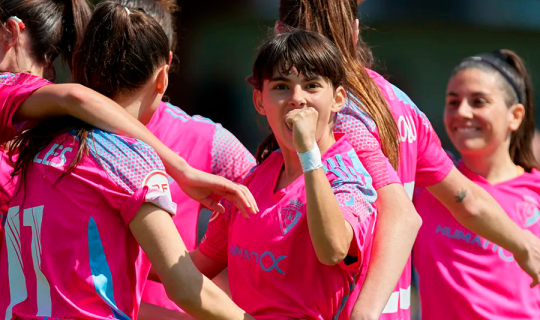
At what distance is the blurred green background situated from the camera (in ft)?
38.9

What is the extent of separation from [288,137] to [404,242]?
500 mm

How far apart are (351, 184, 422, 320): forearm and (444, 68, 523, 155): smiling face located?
1625 millimetres

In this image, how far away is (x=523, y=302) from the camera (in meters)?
3.72

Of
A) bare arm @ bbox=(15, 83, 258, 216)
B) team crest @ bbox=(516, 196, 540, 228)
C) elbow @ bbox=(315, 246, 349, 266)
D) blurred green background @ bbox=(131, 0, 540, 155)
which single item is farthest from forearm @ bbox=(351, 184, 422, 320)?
Answer: blurred green background @ bbox=(131, 0, 540, 155)

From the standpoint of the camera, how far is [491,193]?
3922mm

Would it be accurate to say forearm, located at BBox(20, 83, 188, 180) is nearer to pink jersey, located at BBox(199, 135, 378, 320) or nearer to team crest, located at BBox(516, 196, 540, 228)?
pink jersey, located at BBox(199, 135, 378, 320)

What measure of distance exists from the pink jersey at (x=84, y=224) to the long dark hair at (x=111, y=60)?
0.07m

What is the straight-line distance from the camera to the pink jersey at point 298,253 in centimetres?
236

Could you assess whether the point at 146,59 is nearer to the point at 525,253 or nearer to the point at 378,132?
the point at 378,132

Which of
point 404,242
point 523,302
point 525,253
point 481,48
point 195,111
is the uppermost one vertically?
point 404,242

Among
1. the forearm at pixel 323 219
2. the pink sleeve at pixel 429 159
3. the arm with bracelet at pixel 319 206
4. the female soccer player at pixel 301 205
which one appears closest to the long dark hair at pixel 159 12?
the female soccer player at pixel 301 205

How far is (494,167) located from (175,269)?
2325mm

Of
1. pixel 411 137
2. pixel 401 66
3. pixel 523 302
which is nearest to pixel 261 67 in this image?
pixel 411 137

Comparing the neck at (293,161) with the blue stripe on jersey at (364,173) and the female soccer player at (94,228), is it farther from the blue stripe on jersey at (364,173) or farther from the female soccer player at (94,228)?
the female soccer player at (94,228)
